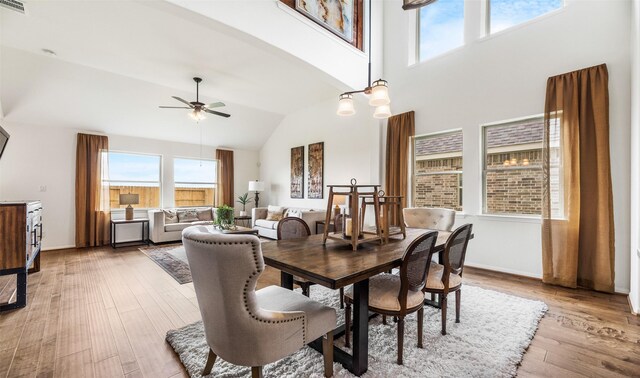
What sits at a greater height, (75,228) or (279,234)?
(279,234)

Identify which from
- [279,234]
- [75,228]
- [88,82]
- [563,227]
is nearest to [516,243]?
[563,227]

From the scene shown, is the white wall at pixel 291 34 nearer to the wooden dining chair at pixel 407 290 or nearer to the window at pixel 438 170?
the window at pixel 438 170

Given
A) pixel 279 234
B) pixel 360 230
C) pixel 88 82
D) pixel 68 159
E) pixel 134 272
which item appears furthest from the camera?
pixel 68 159

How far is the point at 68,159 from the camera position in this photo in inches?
215

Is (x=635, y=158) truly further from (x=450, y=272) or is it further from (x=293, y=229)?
(x=293, y=229)

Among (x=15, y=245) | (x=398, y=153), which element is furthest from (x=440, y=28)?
(x=15, y=245)

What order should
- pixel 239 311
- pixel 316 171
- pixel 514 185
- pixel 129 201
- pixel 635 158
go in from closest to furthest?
pixel 239 311 < pixel 635 158 < pixel 514 185 < pixel 129 201 < pixel 316 171

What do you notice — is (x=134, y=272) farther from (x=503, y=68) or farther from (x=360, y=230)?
(x=503, y=68)

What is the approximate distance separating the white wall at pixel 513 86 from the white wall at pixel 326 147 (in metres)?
0.89

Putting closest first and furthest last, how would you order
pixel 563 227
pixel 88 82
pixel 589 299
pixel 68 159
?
pixel 589 299
pixel 563 227
pixel 88 82
pixel 68 159

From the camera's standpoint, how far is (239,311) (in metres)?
1.26

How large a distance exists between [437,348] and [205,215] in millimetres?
6103

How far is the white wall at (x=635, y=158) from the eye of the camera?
247 cm

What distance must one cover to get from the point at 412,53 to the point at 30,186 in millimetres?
7411
